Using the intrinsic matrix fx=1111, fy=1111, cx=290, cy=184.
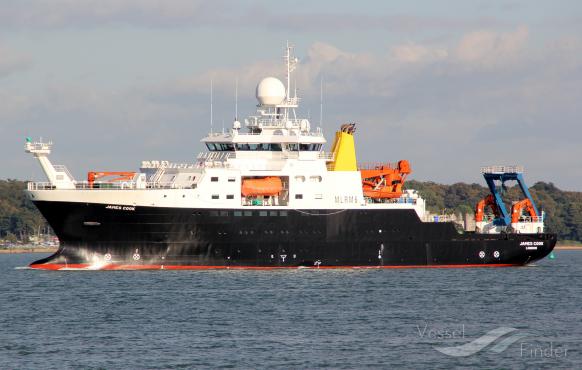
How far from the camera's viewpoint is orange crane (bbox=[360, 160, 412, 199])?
212 ft

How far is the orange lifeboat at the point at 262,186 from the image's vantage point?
60.9 m

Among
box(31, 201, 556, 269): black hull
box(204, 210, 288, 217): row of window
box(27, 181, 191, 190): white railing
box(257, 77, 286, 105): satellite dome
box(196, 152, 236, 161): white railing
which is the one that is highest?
box(257, 77, 286, 105): satellite dome

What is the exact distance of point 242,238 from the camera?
198 ft

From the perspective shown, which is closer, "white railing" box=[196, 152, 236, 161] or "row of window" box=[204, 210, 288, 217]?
"row of window" box=[204, 210, 288, 217]

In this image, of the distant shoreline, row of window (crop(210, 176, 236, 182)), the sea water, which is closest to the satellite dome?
row of window (crop(210, 176, 236, 182))

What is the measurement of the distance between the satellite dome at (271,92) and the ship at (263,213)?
0.19 ft

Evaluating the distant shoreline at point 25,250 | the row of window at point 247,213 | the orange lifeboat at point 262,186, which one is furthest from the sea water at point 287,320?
the distant shoreline at point 25,250

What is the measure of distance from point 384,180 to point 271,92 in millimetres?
8566

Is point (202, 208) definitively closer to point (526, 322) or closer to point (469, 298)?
point (469, 298)

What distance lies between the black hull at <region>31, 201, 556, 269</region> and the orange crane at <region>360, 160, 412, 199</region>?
2505 mm

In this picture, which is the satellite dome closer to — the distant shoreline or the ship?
the ship

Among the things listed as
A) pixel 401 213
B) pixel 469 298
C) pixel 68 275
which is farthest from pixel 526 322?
pixel 68 275

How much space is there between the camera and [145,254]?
59562 mm

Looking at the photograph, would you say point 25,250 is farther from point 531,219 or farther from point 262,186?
point 531,219
